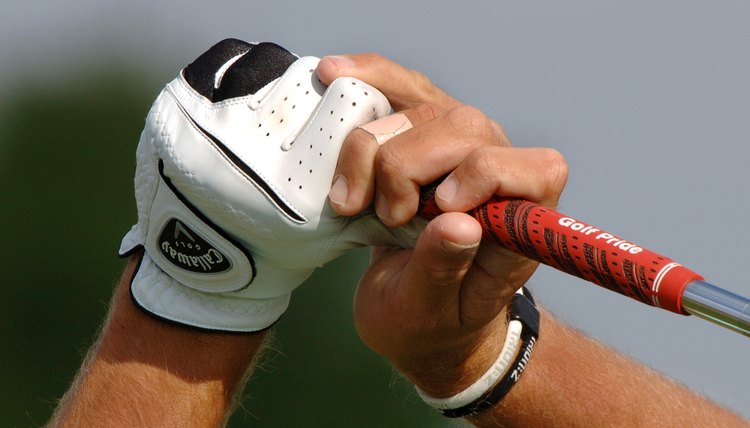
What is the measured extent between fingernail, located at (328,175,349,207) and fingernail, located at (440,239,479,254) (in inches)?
11.5

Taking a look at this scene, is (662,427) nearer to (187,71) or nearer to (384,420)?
(187,71)

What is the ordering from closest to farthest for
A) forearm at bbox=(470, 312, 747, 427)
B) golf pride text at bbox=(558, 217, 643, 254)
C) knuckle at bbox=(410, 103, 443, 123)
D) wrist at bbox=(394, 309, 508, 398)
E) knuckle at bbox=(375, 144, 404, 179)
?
1. golf pride text at bbox=(558, 217, 643, 254)
2. knuckle at bbox=(375, 144, 404, 179)
3. knuckle at bbox=(410, 103, 443, 123)
4. wrist at bbox=(394, 309, 508, 398)
5. forearm at bbox=(470, 312, 747, 427)

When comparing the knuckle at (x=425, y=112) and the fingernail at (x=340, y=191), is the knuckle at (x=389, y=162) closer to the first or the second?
the fingernail at (x=340, y=191)

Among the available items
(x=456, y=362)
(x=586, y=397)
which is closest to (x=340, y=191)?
(x=456, y=362)

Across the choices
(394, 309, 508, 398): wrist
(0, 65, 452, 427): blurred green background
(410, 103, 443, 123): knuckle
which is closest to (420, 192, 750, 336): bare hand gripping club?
(410, 103, 443, 123): knuckle

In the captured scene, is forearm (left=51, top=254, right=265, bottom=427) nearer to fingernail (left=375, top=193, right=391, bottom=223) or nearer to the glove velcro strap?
the glove velcro strap

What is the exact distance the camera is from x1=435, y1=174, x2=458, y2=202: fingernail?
7.74ft

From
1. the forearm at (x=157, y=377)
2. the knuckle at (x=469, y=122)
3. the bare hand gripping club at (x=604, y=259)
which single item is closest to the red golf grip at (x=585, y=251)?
the bare hand gripping club at (x=604, y=259)

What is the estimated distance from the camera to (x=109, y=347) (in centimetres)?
305

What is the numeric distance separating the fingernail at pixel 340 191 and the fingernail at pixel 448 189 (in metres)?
0.22

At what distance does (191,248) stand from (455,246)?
0.75 metres

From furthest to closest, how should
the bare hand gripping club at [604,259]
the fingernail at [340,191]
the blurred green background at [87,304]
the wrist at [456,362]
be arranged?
the blurred green background at [87,304] < the wrist at [456,362] < the fingernail at [340,191] < the bare hand gripping club at [604,259]

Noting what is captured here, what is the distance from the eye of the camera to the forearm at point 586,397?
120 inches

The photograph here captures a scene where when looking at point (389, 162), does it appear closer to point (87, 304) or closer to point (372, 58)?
point (372, 58)
